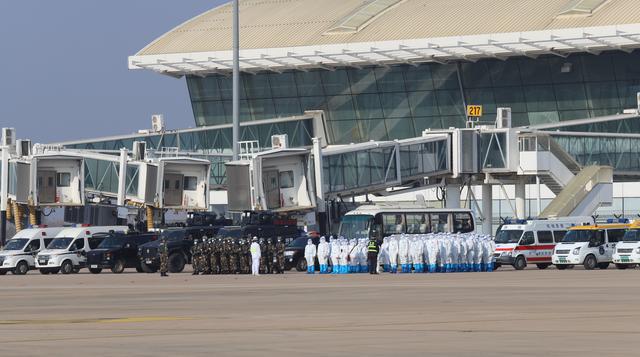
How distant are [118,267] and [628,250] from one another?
821 inches

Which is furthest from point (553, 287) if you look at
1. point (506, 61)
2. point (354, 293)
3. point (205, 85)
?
point (205, 85)

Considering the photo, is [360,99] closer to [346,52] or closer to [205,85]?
[346,52]

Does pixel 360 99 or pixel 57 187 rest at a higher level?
pixel 360 99

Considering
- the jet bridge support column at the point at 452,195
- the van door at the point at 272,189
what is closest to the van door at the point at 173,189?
the van door at the point at 272,189

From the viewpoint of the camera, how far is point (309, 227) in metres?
74.1

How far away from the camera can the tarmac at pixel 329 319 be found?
67.3ft

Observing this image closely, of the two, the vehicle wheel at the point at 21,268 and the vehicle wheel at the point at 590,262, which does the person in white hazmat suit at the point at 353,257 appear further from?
the vehicle wheel at the point at 21,268

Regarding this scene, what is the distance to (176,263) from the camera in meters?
63.3

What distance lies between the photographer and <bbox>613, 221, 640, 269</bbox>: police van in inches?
2362

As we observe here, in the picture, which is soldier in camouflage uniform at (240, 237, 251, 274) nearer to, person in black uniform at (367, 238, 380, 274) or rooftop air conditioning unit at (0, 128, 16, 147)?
person in black uniform at (367, 238, 380, 274)

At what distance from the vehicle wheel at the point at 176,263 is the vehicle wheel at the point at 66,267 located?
185 inches

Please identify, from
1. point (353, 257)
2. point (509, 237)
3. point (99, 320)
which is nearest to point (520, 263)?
point (509, 237)

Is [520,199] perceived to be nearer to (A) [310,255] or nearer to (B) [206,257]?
(A) [310,255]

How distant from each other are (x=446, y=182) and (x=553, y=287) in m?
43.9
